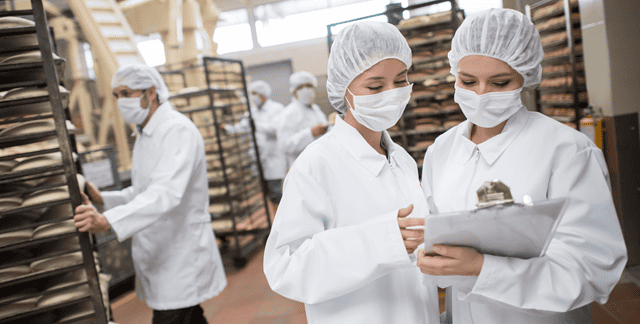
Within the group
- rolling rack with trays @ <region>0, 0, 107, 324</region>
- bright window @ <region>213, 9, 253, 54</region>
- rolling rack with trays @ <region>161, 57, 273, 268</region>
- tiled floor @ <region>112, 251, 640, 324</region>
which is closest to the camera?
rolling rack with trays @ <region>0, 0, 107, 324</region>

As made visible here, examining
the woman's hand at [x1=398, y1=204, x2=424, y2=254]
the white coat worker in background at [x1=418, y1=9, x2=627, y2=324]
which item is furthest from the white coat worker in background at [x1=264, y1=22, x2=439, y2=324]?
the white coat worker in background at [x1=418, y1=9, x2=627, y2=324]

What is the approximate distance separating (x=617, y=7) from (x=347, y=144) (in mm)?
3003

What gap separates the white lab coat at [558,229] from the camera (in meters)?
0.96

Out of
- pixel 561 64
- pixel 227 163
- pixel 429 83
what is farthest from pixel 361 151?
pixel 561 64

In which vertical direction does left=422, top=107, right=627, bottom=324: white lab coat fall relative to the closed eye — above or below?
below

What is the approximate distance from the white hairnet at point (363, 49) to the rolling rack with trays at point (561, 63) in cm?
338

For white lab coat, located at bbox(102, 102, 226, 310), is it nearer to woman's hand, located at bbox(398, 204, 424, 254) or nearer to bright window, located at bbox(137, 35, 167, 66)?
woman's hand, located at bbox(398, 204, 424, 254)

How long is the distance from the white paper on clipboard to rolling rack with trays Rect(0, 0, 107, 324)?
5.12 ft

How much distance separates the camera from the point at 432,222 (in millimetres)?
829

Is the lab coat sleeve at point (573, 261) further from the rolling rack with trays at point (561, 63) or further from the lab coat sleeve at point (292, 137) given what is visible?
the lab coat sleeve at point (292, 137)

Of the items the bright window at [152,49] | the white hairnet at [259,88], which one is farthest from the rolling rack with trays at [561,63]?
the bright window at [152,49]

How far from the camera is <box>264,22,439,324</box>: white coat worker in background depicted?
104cm

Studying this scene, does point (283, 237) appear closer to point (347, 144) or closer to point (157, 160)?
point (347, 144)

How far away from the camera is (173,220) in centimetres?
249
